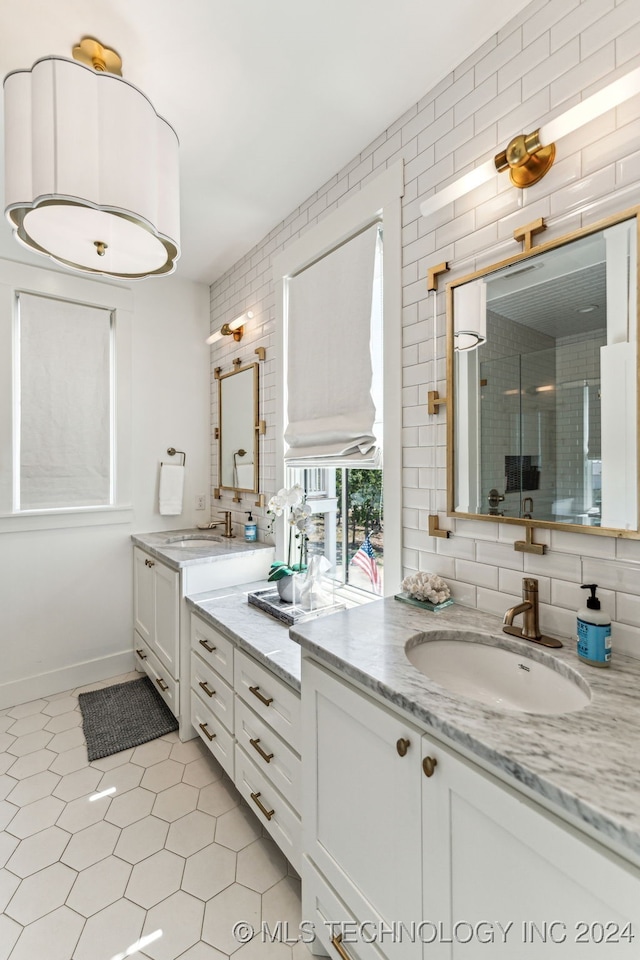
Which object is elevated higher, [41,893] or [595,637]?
[595,637]

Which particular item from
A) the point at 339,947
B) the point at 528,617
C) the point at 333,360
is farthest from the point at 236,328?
the point at 339,947

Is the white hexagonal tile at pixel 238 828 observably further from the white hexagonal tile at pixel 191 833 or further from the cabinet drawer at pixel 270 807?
the cabinet drawer at pixel 270 807

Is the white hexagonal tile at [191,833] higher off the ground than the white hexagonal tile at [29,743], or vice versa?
the white hexagonal tile at [29,743]

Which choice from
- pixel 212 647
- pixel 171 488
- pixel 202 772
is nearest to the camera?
pixel 212 647

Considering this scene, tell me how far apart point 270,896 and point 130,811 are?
28.4 inches

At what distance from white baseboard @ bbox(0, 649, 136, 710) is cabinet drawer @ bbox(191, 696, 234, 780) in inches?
40.6

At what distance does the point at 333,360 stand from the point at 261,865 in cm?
202

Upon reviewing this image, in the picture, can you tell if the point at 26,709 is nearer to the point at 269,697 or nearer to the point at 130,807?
the point at 130,807

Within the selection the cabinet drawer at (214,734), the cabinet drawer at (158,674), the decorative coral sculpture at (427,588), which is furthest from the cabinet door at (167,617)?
the decorative coral sculpture at (427,588)

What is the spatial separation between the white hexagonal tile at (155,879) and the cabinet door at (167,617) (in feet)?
2.51

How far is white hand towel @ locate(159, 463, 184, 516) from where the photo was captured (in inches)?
122

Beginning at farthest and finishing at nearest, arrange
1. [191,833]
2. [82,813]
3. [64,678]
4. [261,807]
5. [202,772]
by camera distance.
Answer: [64,678]
[202,772]
[82,813]
[191,833]
[261,807]

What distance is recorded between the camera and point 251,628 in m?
1.72

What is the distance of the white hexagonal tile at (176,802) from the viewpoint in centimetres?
177
